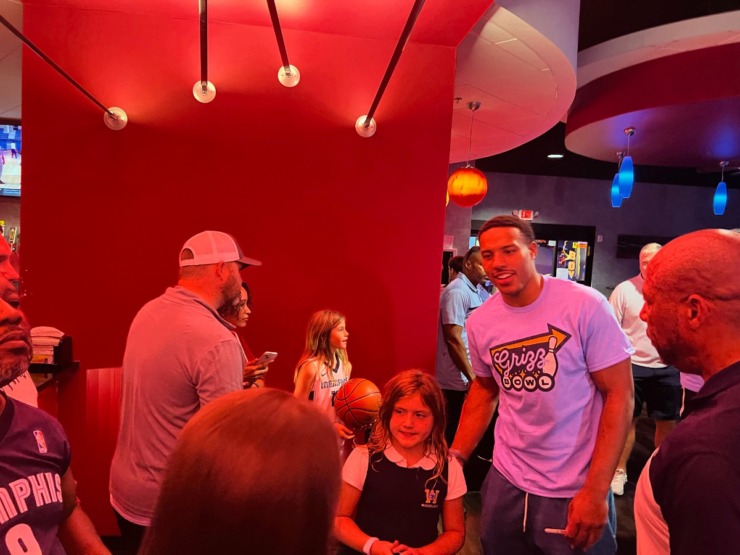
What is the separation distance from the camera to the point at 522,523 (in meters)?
1.97

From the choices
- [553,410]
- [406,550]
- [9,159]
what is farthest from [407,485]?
[9,159]

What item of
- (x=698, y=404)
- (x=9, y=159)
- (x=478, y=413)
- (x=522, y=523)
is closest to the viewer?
(x=698, y=404)

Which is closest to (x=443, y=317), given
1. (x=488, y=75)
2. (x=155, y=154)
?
(x=488, y=75)

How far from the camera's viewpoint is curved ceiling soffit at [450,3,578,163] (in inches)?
125

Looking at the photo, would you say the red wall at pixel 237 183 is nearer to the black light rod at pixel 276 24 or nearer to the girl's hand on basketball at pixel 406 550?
the black light rod at pixel 276 24

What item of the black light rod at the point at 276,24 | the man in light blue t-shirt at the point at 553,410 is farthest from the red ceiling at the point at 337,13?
the man in light blue t-shirt at the point at 553,410

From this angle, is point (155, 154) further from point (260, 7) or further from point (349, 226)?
point (349, 226)

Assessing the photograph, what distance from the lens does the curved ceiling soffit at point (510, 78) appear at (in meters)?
3.18

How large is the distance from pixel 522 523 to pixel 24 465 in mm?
1736

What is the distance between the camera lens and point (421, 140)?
10.4ft

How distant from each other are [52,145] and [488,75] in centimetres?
314

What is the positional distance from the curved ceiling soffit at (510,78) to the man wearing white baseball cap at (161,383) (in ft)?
8.14

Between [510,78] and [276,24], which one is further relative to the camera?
[510,78]

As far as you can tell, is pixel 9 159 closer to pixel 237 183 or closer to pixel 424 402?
pixel 237 183
